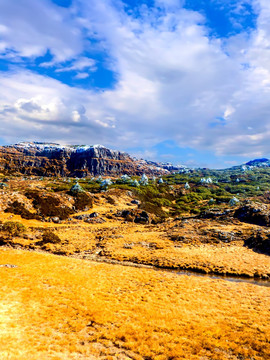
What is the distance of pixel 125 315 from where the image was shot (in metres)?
17.7

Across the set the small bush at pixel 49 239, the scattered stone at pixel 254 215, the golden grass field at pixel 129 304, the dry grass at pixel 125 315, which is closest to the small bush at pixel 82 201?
the small bush at pixel 49 239

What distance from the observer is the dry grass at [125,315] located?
42.9 ft

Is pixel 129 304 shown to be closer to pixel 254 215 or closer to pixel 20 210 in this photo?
pixel 20 210

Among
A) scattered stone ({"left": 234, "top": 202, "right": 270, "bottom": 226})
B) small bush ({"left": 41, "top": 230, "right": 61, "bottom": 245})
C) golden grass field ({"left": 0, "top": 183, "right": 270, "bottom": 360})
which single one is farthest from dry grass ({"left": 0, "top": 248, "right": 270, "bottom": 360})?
scattered stone ({"left": 234, "top": 202, "right": 270, "bottom": 226})

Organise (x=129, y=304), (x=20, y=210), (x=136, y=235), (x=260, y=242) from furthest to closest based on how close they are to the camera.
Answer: (x=20, y=210) → (x=136, y=235) → (x=260, y=242) → (x=129, y=304)

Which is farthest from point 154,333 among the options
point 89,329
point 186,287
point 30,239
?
point 30,239

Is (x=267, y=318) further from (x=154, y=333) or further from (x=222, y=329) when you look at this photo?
(x=154, y=333)

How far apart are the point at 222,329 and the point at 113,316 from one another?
9.83m

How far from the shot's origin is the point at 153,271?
99.8 feet

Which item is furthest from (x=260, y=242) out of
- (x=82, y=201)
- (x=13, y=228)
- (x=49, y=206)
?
(x=49, y=206)

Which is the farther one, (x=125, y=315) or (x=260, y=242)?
(x=260, y=242)

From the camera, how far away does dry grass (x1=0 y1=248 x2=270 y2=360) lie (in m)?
13.1

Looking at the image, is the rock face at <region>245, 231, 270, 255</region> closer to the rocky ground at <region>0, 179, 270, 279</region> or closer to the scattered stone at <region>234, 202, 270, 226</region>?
the rocky ground at <region>0, 179, 270, 279</region>

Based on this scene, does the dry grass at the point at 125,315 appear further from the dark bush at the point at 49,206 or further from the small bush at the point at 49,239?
the dark bush at the point at 49,206
